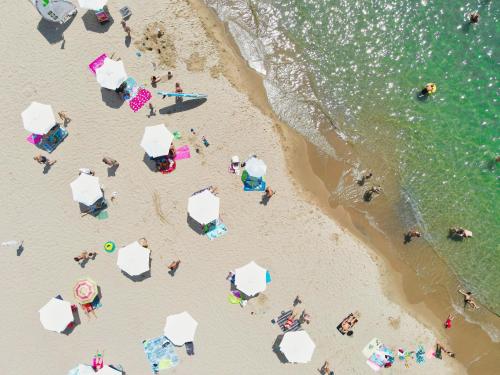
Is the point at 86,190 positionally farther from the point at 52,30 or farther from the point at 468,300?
the point at 468,300

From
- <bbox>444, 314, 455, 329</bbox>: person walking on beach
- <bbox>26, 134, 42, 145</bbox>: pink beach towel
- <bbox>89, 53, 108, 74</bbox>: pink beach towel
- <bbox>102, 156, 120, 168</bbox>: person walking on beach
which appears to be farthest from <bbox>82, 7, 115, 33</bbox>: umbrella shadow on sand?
<bbox>444, 314, 455, 329</bbox>: person walking on beach

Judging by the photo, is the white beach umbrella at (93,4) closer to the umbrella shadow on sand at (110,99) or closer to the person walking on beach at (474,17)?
the umbrella shadow on sand at (110,99)

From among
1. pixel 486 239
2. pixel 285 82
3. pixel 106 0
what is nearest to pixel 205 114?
pixel 285 82

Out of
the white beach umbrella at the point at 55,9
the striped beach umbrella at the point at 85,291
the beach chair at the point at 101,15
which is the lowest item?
the striped beach umbrella at the point at 85,291

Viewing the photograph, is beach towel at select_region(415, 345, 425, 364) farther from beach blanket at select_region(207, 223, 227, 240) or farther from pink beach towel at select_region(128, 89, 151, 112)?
pink beach towel at select_region(128, 89, 151, 112)

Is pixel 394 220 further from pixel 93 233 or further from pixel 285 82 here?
pixel 93 233

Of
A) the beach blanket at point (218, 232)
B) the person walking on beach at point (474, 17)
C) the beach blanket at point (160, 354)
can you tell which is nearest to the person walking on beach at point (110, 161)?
the beach blanket at point (218, 232)

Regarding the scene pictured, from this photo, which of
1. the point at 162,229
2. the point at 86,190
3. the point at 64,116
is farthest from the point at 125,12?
the point at 162,229
